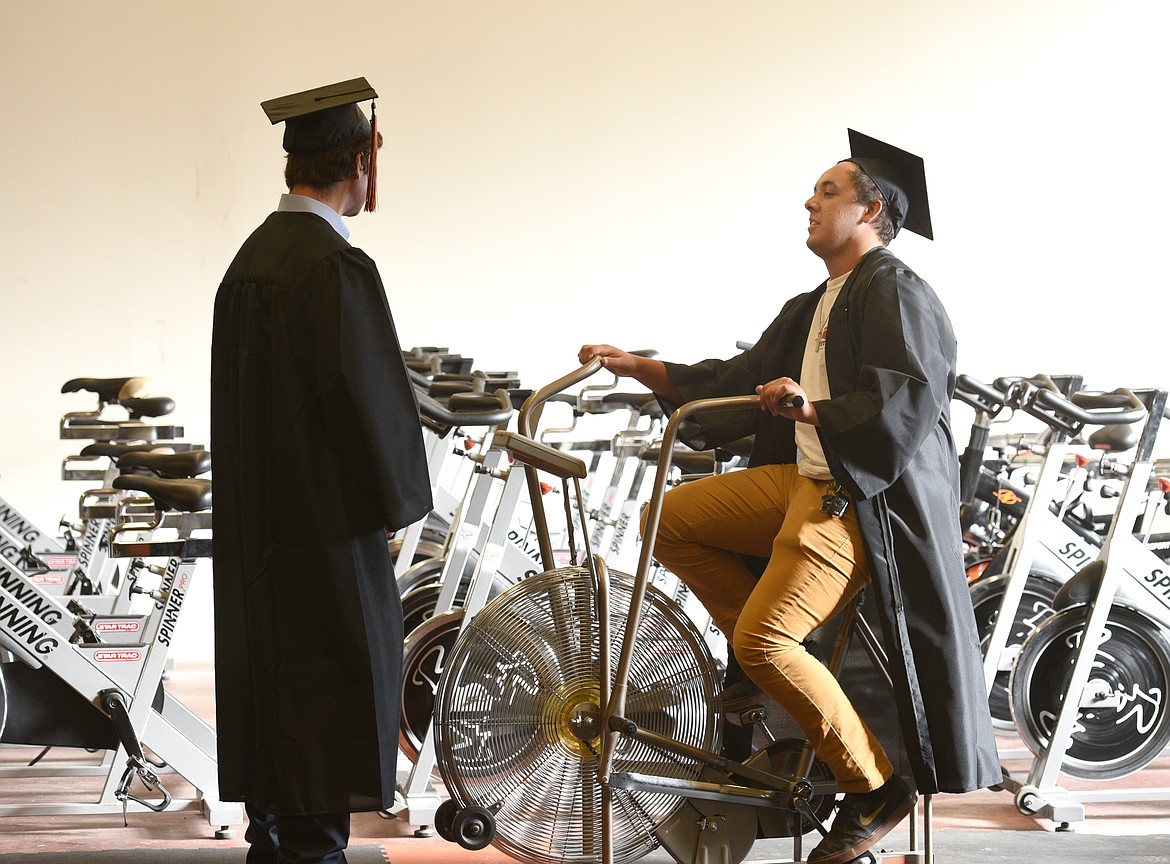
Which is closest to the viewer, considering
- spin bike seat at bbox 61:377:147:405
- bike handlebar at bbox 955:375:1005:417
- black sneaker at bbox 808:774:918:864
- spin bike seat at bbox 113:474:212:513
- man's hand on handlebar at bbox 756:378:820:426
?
man's hand on handlebar at bbox 756:378:820:426

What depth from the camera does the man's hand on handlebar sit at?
245cm

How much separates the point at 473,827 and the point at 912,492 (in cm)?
110

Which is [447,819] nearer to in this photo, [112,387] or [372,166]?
[372,166]

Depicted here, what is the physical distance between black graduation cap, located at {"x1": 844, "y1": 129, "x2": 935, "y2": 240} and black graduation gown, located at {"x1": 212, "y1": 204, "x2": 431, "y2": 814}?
3.72ft

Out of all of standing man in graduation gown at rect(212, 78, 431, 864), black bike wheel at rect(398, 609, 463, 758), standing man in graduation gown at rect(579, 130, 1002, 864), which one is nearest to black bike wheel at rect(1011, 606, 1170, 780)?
standing man in graduation gown at rect(579, 130, 1002, 864)

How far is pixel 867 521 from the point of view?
2629 mm

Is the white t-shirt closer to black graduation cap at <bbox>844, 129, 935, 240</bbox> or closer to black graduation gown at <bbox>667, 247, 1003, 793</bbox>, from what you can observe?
black graduation gown at <bbox>667, 247, 1003, 793</bbox>

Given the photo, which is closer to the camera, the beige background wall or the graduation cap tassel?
the graduation cap tassel

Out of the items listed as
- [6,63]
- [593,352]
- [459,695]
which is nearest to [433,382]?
[593,352]

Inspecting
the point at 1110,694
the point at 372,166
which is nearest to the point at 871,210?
the point at 372,166

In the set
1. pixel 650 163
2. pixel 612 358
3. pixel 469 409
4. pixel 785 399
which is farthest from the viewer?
pixel 650 163

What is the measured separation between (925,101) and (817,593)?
465 centimetres

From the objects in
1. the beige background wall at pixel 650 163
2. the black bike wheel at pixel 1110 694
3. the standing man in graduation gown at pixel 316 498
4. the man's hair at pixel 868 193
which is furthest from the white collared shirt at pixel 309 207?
the beige background wall at pixel 650 163

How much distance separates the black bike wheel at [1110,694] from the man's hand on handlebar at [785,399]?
66.7 inches
